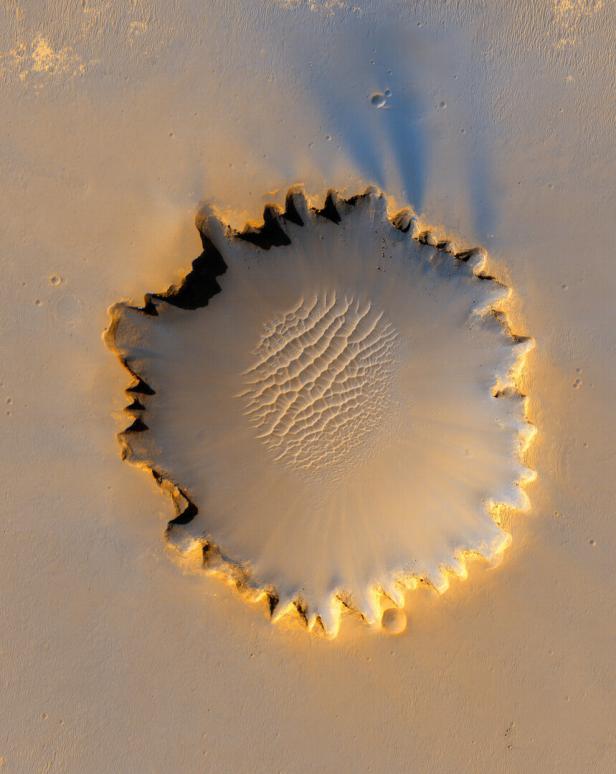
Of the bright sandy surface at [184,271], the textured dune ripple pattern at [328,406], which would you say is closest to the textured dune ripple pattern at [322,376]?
the textured dune ripple pattern at [328,406]

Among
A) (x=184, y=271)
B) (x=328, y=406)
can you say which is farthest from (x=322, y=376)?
(x=184, y=271)

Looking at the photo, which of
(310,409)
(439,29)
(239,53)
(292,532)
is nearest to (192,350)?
(310,409)

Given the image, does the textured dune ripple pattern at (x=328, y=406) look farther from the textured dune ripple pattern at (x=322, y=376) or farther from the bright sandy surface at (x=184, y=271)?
the bright sandy surface at (x=184, y=271)

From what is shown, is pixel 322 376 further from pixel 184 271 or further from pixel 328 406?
pixel 184 271

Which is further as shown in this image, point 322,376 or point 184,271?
point 184,271

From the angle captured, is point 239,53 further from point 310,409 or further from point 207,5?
point 310,409
